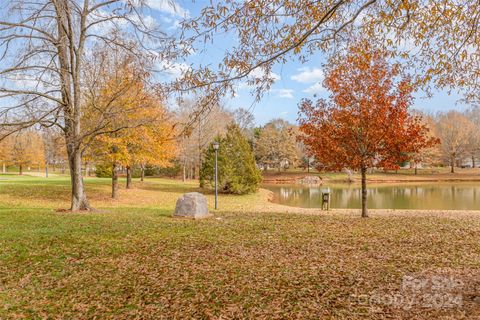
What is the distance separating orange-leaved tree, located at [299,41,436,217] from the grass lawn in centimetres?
294

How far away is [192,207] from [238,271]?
6.26 m

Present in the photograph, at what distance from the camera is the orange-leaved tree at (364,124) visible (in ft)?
36.0

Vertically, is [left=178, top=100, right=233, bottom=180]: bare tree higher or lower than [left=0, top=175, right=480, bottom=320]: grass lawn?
higher

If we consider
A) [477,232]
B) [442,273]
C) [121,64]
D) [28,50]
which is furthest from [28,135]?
[477,232]

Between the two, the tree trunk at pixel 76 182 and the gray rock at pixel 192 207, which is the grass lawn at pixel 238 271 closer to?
the gray rock at pixel 192 207

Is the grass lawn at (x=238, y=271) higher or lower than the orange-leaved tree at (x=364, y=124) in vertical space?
lower

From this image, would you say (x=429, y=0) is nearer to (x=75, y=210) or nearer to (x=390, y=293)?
(x=390, y=293)

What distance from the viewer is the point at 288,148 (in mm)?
53531

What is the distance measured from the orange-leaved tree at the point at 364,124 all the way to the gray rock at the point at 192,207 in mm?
4098

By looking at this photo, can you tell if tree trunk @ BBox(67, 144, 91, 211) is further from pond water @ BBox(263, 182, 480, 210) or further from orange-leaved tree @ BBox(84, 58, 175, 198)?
pond water @ BBox(263, 182, 480, 210)

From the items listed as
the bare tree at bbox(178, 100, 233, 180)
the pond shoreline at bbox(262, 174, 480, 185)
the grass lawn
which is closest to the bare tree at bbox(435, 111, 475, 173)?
the pond shoreline at bbox(262, 174, 480, 185)

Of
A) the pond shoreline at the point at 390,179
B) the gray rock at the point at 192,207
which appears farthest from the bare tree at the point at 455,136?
the gray rock at the point at 192,207

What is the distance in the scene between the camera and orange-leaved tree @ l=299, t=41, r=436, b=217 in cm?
1096

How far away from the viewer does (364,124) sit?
11.2 meters
